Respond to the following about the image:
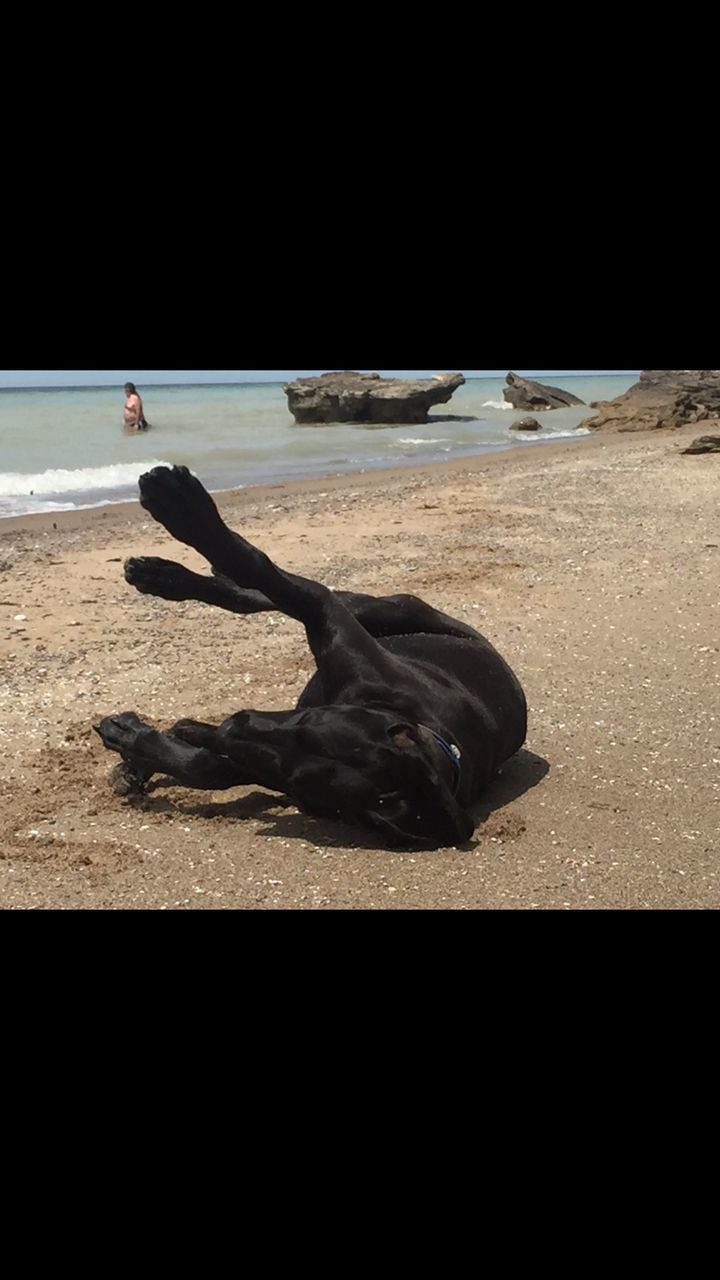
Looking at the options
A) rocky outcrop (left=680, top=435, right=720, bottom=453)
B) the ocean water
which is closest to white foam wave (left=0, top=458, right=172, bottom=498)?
the ocean water

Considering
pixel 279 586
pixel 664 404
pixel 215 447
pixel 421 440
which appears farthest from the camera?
pixel 664 404

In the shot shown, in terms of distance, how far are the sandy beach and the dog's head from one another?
0.12 m

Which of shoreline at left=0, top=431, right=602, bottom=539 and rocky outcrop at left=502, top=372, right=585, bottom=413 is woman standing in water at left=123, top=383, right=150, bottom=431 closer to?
shoreline at left=0, top=431, right=602, bottom=539

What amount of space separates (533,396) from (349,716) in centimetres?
3143

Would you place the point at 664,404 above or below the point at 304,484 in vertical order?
above

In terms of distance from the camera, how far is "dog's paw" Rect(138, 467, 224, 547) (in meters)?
4.63

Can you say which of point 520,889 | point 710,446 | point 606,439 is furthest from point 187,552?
point 606,439

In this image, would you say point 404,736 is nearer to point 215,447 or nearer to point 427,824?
point 427,824

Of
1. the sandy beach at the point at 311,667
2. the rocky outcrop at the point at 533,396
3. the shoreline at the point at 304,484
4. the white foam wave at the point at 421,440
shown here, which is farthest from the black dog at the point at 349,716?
the rocky outcrop at the point at 533,396

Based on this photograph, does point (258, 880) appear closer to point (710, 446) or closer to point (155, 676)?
point (155, 676)

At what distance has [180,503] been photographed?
4.67m

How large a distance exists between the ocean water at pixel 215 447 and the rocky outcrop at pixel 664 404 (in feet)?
3.36

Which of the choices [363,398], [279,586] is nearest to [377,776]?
[279,586]

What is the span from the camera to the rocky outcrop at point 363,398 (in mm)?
27969
